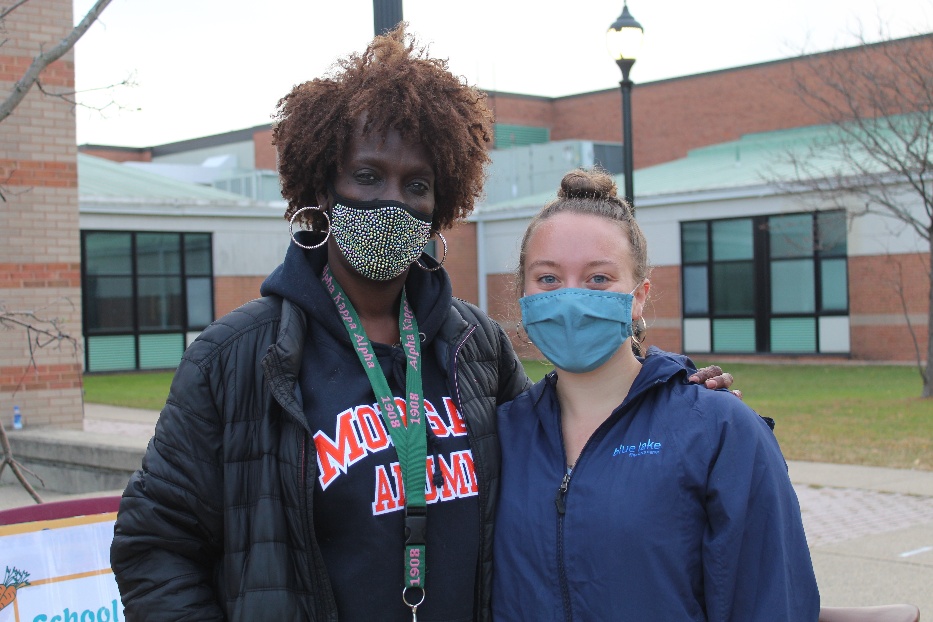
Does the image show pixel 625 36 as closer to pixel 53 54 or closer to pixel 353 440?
pixel 53 54

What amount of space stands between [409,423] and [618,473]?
0.52 metres

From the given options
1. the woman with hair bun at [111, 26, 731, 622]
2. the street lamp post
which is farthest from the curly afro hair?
the street lamp post

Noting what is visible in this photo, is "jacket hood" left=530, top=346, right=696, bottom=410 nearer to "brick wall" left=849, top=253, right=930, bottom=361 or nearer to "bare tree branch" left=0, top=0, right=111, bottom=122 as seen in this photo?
"bare tree branch" left=0, top=0, right=111, bottom=122

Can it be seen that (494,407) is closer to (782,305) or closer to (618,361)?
(618,361)

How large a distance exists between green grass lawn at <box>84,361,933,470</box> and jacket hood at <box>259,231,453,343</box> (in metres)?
4.95

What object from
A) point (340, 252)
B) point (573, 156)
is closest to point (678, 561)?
point (340, 252)

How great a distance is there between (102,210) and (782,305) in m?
17.4

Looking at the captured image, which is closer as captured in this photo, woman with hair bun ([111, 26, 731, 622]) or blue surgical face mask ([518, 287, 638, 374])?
woman with hair bun ([111, 26, 731, 622])

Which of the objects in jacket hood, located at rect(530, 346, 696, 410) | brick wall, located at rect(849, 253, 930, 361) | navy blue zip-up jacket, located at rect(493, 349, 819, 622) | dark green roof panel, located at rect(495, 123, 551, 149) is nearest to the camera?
navy blue zip-up jacket, located at rect(493, 349, 819, 622)

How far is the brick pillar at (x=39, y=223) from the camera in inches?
427

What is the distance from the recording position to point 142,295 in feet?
87.6

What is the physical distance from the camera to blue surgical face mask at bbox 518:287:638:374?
259cm

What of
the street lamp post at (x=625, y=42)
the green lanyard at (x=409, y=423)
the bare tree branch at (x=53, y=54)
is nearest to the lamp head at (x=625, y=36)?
the street lamp post at (x=625, y=42)

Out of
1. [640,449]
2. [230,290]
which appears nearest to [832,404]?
[640,449]
